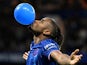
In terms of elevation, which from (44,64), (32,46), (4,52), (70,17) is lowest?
(44,64)

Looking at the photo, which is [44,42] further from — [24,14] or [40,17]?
[40,17]

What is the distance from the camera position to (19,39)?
300 inches

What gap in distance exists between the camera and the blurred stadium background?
724 centimetres

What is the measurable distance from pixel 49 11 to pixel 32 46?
10.6 feet

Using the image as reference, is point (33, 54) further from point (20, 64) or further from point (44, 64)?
point (20, 64)

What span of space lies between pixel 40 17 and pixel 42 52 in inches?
130

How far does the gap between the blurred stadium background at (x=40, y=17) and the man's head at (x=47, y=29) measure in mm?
2649

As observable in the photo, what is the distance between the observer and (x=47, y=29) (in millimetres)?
4391

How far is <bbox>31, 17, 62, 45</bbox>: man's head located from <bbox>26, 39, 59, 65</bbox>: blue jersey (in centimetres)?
10

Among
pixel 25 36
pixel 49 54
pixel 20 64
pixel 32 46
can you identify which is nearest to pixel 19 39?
pixel 25 36

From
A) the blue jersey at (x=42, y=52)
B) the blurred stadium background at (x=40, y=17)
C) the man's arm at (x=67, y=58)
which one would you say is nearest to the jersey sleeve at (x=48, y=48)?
the blue jersey at (x=42, y=52)

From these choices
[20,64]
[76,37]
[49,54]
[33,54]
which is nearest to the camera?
[49,54]

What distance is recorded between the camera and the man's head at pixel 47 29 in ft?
14.4

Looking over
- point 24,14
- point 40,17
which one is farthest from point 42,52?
point 40,17
